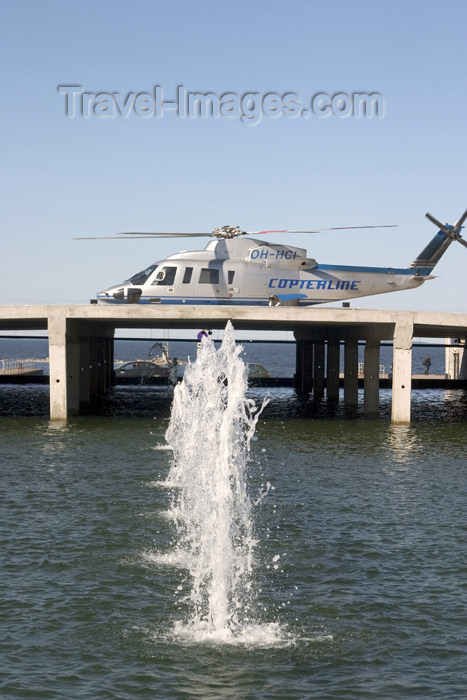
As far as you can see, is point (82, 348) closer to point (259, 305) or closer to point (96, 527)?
point (259, 305)

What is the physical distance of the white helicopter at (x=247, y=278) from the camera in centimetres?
4375

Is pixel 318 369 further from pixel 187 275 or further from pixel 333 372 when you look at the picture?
pixel 187 275

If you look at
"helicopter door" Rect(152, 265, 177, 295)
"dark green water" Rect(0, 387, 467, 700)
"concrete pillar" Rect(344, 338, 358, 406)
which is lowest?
"dark green water" Rect(0, 387, 467, 700)

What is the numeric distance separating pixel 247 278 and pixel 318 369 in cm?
2503

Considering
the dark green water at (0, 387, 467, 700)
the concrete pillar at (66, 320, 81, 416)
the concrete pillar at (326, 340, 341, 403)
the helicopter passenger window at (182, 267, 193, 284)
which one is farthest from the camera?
the concrete pillar at (326, 340, 341, 403)

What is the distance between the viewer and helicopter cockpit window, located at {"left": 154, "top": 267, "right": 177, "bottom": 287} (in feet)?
143

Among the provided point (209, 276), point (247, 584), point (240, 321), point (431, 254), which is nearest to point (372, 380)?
point (431, 254)

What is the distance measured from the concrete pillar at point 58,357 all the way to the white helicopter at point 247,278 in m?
3.49

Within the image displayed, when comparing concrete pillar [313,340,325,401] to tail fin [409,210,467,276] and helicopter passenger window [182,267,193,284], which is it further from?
helicopter passenger window [182,267,193,284]

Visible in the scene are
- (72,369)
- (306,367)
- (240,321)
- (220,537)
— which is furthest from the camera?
(306,367)

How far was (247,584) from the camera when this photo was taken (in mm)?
15703

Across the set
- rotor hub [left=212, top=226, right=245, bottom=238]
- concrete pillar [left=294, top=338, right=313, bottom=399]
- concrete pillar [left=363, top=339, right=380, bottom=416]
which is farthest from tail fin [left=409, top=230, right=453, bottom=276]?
concrete pillar [left=294, top=338, right=313, bottom=399]

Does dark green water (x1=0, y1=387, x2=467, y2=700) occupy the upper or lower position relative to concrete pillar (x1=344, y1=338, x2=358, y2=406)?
lower

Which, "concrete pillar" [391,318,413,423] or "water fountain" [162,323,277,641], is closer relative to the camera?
"water fountain" [162,323,277,641]
